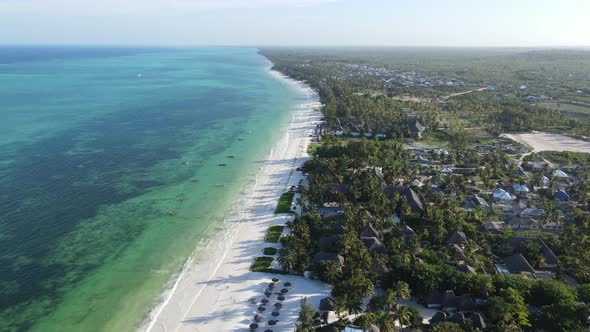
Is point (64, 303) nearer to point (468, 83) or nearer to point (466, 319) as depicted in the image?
point (466, 319)

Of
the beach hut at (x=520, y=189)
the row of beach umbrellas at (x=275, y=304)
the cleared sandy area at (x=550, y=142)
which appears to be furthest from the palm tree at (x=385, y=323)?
the cleared sandy area at (x=550, y=142)

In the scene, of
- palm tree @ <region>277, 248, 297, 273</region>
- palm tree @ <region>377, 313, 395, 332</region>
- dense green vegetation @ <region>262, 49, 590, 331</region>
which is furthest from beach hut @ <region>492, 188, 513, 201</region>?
palm tree @ <region>377, 313, 395, 332</region>

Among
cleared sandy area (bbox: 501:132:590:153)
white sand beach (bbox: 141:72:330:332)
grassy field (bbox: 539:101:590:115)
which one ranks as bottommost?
white sand beach (bbox: 141:72:330:332)

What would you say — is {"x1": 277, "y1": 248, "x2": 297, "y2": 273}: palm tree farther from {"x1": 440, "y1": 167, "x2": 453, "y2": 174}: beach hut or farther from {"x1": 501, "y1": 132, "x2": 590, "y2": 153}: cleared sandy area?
{"x1": 501, "y1": 132, "x2": 590, "y2": 153}: cleared sandy area

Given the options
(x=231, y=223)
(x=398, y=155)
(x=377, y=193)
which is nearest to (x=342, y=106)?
(x=398, y=155)

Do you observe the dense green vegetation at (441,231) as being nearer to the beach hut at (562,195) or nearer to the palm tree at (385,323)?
the palm tree at (385,323)

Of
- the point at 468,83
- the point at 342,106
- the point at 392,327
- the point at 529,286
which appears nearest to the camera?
the point at 392,327

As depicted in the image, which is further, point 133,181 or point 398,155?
point 398,155
